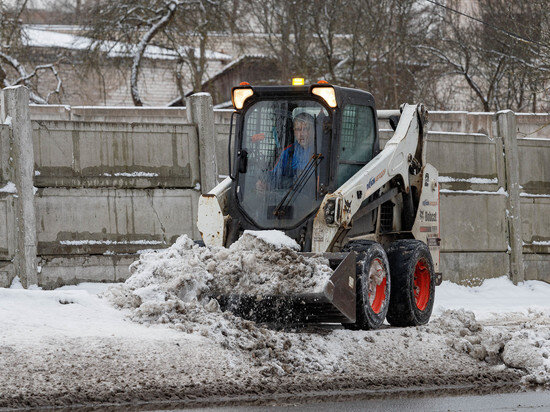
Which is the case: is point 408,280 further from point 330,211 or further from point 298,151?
point 298,151

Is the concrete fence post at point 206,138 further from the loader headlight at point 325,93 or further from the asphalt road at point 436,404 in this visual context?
the asphalt road at point 436,404

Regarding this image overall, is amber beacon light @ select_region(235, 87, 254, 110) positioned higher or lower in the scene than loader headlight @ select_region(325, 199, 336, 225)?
higher

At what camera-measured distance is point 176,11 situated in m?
25.9

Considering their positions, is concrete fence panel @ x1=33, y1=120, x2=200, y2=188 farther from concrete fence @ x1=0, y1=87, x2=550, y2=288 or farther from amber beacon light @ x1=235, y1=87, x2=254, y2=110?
amber beacon light @ x1=235, y1=87, x2=254, y2=110

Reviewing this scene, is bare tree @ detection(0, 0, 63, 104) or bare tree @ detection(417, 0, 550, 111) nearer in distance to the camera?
bare tree @ detection(0, 0, 63, 104)

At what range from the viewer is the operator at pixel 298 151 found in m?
9.64

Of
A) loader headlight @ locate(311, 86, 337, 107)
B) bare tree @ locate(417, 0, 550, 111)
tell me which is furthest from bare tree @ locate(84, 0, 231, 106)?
loader headlight @ locate(311, 86, 337, 107)

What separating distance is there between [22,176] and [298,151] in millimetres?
5079

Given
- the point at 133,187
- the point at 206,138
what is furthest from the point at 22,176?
the point at 206,138

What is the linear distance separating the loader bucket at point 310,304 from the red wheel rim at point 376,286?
2.22 ft

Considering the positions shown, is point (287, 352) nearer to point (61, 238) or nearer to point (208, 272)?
point (208, 272)

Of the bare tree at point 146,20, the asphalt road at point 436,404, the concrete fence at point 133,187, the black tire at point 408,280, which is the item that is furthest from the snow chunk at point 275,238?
the bare tree at point 146,20

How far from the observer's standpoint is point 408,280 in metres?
10.0

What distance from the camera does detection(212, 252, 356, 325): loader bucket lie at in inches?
335
